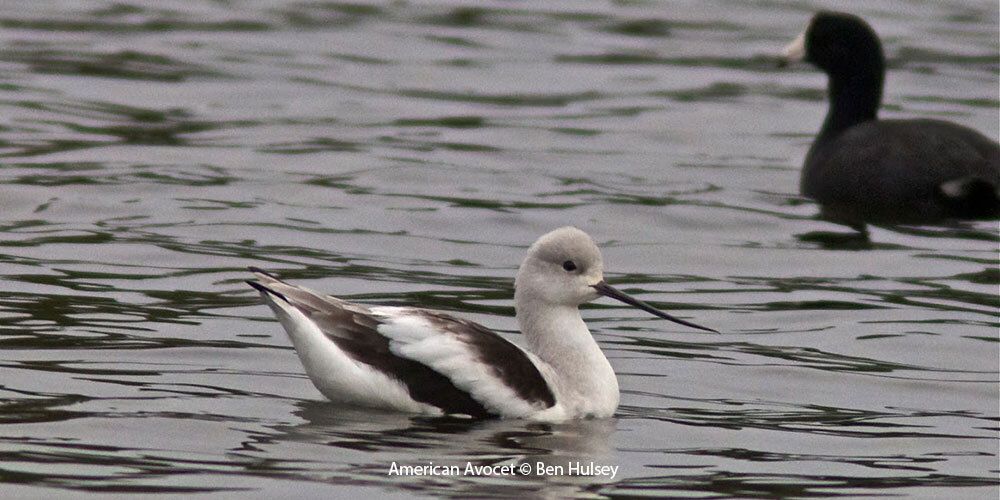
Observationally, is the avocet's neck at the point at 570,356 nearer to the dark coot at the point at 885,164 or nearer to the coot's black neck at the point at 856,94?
the dark coot at the point at 885,164

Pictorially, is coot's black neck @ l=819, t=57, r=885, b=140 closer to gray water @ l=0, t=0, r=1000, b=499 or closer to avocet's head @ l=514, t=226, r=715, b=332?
gray water @ l=0, t=0, r=1000, b=499

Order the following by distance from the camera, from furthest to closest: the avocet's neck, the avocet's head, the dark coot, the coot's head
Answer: the coot's head < the dark coot < the avocet's head < the avocet's neck

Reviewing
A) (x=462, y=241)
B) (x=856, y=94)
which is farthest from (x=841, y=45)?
(x=462, y=241)

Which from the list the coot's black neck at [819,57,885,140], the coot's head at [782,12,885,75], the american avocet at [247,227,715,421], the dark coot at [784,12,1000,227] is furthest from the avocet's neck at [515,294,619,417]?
the coot's head at [782,12,885,75]

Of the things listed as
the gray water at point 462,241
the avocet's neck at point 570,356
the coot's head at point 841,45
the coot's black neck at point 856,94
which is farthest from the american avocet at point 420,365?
the coot's head at point 841,45

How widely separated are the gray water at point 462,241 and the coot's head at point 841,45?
102 cm

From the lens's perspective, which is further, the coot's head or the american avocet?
the coot's head

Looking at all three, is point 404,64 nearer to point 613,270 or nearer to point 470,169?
point 470,169

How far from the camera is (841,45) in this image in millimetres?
15930

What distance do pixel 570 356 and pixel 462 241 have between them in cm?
437

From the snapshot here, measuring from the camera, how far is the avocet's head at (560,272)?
8.84m

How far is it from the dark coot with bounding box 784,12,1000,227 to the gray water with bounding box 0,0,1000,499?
26 centimetres

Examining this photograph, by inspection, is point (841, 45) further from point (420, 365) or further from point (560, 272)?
point (420, 365)

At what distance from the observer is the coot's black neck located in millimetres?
15664
